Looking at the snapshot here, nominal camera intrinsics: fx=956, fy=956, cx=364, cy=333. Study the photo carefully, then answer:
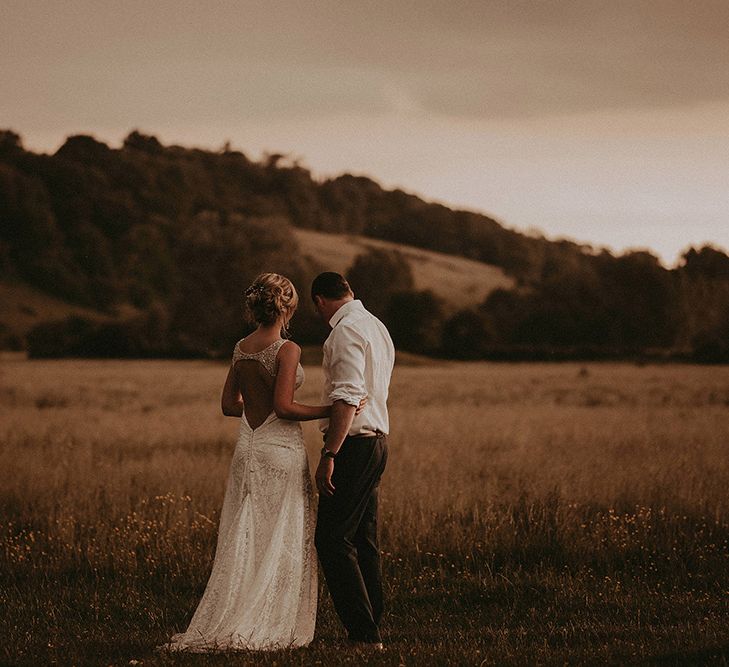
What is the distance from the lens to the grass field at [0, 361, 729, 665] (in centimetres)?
658

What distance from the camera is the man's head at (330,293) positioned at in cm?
634

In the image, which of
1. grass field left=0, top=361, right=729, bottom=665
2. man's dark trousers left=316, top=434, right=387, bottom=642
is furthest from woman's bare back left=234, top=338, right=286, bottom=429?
grass field left=0, top=361, right=729, bottom=665

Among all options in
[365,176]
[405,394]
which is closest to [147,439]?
[405,394]

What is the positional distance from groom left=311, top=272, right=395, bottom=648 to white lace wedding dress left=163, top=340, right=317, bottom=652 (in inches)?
10.5

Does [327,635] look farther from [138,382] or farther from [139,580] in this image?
[138,382]

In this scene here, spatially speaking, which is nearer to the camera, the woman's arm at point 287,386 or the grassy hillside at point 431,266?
the woman's arm at point 287,386

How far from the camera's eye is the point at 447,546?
948 cm

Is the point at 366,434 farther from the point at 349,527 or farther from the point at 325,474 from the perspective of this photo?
the point at 349,527

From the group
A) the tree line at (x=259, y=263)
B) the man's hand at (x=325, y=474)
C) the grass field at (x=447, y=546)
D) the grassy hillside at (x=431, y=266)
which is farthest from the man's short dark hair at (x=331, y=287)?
the grassy hillside at (x=431, y=266)

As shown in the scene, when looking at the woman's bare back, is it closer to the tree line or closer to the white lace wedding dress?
the white lace wedding dress

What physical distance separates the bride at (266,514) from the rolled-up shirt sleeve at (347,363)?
0.86 ft

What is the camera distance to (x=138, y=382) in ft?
127

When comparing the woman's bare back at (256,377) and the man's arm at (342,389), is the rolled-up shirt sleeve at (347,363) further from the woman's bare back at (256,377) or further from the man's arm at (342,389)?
the woman's bare back at (256,377)

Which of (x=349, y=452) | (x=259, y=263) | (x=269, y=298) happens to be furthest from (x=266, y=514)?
(x=259, y=263)
